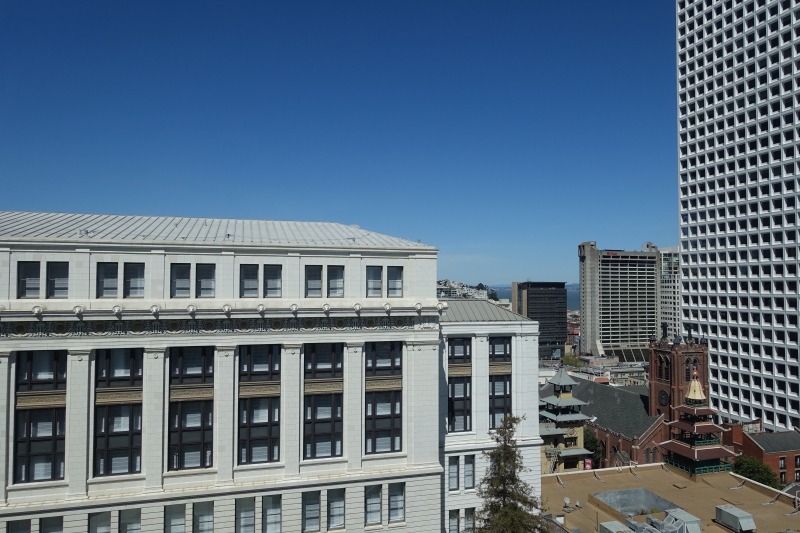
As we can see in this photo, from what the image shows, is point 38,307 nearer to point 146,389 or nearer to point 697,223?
point 146,389

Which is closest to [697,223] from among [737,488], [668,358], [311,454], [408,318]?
[668,358]

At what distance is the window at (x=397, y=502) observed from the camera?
35.4 metres

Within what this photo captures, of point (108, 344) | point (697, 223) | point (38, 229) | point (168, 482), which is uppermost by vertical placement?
point (697, 223)

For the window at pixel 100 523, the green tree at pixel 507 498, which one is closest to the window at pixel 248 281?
the window at pixel 100 523

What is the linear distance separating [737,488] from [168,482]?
57.2 metres

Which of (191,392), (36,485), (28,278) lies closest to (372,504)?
(191,392)

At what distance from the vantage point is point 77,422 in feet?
99.6

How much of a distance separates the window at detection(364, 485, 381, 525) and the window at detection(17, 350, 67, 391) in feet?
63.1

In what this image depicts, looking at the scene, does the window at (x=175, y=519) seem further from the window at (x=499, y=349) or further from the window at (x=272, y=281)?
the window at (x=499, y=349)

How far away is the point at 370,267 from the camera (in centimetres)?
3619

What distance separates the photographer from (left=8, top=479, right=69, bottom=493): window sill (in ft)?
97.2

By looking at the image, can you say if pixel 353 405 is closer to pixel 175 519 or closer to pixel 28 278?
pixel 175 519

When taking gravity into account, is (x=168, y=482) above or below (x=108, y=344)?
below

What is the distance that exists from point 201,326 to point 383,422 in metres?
13.2
